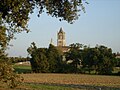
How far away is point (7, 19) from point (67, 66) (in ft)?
316

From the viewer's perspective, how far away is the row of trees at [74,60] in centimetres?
11025

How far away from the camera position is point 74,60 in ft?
384

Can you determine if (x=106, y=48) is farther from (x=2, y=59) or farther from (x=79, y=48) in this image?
(x=2, y=59)

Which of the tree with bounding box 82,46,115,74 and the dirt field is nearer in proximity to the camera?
the dirt field

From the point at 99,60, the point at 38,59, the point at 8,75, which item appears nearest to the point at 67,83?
the point at 8,75

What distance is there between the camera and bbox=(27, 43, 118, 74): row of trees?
110m

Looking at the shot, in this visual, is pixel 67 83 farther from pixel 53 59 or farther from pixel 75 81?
pixel 53 59

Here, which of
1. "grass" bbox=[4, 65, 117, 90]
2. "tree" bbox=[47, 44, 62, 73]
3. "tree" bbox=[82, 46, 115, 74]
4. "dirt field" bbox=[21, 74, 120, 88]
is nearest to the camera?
"grass" bbox=[4, 65, 117, 90]

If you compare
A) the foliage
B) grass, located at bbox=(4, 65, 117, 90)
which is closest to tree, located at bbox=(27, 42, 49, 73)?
grass, located at bbox=(4, 65, 117, 90)

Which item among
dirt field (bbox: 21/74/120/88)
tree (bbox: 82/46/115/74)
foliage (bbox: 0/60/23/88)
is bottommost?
dirt field (bbox: 21/74/120/88)

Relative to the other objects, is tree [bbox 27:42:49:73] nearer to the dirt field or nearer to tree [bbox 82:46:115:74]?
tree [bbox 82:46:115:74]

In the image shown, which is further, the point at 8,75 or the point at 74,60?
the point at 74,60

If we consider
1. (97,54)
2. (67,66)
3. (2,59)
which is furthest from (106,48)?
(2,59)

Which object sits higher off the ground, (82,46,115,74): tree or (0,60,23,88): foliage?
(82,46,115,74): tree
